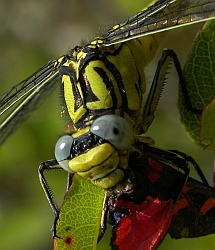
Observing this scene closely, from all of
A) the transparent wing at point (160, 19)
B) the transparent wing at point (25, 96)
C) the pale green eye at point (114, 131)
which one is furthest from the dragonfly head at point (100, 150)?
the transparent wing at point (25, 96)

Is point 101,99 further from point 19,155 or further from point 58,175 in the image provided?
point 19,155

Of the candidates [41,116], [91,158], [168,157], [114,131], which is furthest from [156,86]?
[41,116]

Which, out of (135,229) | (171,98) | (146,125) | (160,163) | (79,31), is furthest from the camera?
(79,31)

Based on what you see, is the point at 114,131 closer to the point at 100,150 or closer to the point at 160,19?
the point at 100,150

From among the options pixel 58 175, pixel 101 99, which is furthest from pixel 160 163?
pixel 58 175

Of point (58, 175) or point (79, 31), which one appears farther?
point (79, 31)

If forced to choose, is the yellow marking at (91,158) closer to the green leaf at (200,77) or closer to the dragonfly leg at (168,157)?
the dragonfly leg at (168,157)

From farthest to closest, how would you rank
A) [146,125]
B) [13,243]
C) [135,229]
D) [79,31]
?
[79,31] < [13,243] < [146,125] < [135,229]
